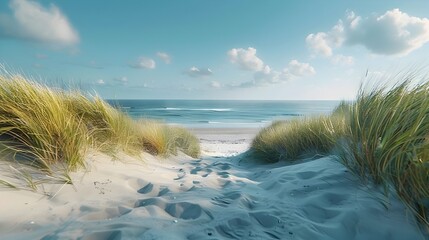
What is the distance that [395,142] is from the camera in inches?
83.7

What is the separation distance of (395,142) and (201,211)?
1661 millimetres

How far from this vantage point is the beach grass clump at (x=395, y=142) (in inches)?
74.9

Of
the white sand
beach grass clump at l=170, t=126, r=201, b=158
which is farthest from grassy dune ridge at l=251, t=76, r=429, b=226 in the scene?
beach grass clump at l=170, t=126, r=201, b=158

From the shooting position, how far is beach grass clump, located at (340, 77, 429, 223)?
6.24 feet

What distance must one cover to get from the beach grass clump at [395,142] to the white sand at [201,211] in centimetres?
15

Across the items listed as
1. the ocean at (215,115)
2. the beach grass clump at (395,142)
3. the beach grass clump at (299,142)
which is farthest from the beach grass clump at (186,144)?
the beach grass clump at (395,142)

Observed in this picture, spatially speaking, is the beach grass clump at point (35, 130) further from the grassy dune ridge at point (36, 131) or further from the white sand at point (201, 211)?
the white sand at point (201, 211)

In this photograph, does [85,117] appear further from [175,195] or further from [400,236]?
[400,236]

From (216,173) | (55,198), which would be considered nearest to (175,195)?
(55,198)

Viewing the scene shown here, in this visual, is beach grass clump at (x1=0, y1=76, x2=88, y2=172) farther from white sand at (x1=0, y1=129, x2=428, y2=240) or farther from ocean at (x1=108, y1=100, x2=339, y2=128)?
ocean at (x1=108, y1=100, x2=339, y2=128)

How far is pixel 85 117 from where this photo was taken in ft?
13.1

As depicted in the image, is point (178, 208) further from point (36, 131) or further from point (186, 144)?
point (186, 144)

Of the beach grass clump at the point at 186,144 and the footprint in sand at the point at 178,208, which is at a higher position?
the footprint in sand at the point at 178,208

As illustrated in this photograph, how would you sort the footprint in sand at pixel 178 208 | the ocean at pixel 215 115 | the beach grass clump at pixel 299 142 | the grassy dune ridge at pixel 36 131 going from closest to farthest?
the footprint in sand at pixel 178 208, the grassy dune ridge at pixel 36 131, the beach grass clump at pixel 299 142, the ocean at pixel 215 115
